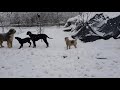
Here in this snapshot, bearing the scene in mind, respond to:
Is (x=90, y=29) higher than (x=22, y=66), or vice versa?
(x=90, y=29)
